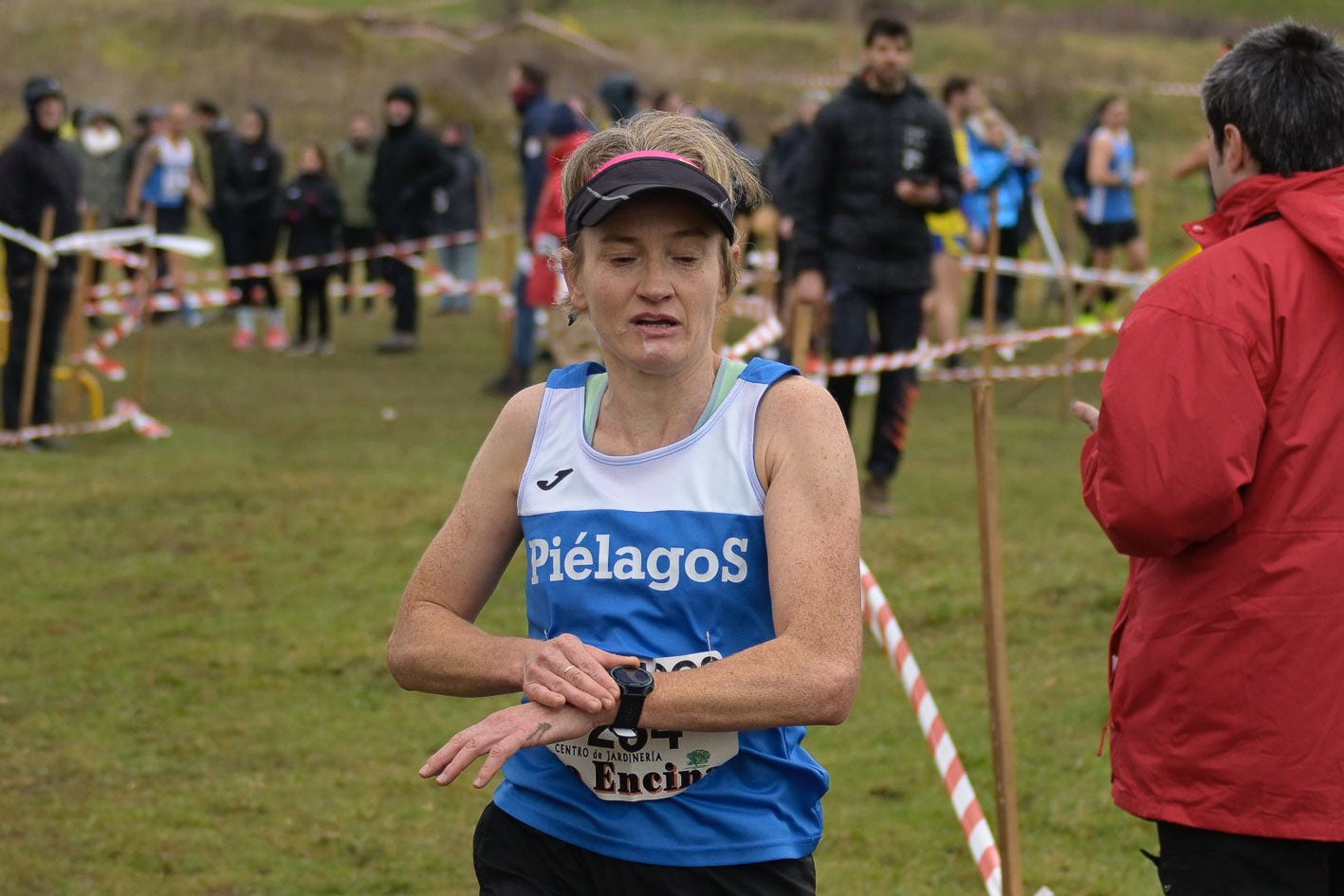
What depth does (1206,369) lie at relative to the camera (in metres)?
2.88

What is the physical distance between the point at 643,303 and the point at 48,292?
10.0 metres

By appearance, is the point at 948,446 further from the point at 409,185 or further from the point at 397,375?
the point at 409,185

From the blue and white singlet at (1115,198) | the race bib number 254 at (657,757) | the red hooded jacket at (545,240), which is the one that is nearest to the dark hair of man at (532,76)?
the red hooded jacket at (545,240)

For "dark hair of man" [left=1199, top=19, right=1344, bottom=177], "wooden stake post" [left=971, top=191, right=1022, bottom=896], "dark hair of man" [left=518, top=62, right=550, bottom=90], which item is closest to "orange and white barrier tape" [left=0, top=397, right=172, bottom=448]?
"dark hair of man" [left=518, top=62, right=550, bottom=90]

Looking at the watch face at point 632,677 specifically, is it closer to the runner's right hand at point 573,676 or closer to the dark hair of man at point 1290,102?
the runner's right hand at point 573,676

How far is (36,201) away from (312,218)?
17.9 feet

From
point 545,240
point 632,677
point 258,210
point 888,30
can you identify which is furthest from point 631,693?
point 258,210

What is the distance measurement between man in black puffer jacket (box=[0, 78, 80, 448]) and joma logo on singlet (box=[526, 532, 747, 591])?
32.4ft

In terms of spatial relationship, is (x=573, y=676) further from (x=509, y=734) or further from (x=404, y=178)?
(x=404, y=178)

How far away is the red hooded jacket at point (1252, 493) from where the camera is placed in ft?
9.46

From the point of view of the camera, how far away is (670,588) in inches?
103

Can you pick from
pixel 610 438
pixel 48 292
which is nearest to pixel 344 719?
pixel 610 438

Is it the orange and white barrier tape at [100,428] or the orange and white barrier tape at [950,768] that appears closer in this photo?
the orange and white barrier tape at [950,768]

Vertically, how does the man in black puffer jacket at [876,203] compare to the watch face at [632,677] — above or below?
above
